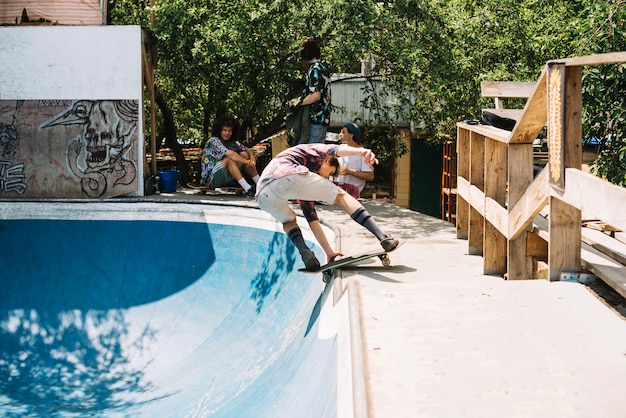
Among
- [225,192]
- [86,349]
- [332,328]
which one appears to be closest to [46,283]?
[86,349]

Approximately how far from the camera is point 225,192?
1357cm

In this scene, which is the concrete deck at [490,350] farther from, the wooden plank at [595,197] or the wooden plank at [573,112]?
the wooden plank at [573,112]

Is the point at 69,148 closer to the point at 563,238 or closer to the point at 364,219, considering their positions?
the point at 364,219

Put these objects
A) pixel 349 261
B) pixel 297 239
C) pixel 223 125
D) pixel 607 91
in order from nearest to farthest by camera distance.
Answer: pixel 349 261
pixel 297 239
pixel 607 91
pixel 223 125

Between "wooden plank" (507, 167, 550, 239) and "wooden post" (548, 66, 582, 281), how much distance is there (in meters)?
0.21

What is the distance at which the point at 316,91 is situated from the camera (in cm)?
1080

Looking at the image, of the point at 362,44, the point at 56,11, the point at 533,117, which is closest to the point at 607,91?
the point at 533,117

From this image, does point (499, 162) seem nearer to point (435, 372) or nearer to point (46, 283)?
point (435, 372)

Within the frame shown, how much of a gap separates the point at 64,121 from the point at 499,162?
880cm

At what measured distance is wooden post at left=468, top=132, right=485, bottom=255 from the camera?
8.12 m

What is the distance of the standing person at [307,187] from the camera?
645 centimetres

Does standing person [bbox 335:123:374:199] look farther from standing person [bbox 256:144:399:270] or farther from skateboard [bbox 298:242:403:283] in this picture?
skateboard [bbox 298:242:403:283]

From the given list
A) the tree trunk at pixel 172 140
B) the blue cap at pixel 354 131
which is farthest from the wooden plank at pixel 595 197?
the tree trunk at pixel 172 140

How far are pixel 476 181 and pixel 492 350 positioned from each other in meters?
4.41
